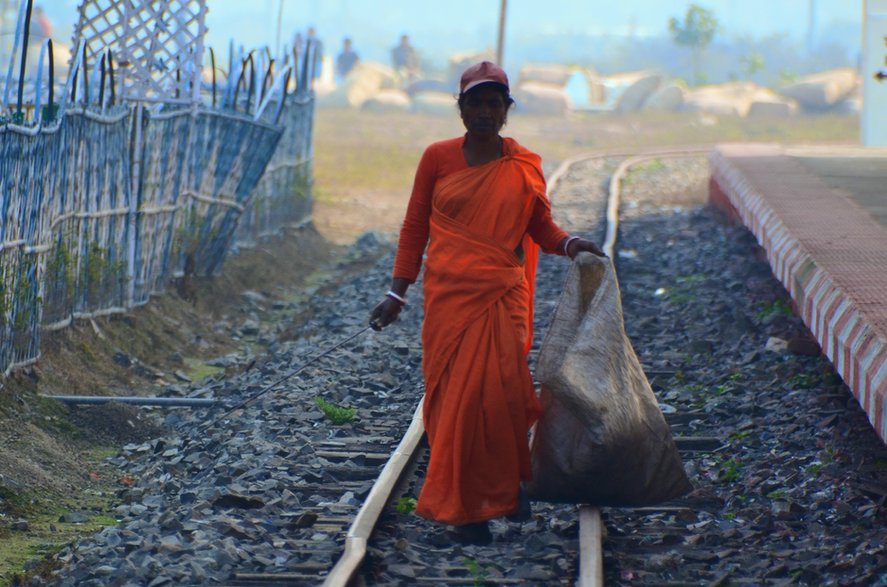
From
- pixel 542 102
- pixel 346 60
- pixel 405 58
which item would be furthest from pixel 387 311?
pixel 405 58

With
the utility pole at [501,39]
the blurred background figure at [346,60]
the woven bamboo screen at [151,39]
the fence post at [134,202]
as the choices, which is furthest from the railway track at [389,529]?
the blurred background figure at [346,60]

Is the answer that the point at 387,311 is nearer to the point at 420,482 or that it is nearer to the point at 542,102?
the point at 420,482

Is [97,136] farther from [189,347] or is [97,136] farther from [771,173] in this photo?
[771,173]

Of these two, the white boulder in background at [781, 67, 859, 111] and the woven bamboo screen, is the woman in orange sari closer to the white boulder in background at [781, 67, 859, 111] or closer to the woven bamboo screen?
the woven bamboo screen

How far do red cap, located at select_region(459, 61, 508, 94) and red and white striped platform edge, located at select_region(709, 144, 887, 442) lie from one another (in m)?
1.88

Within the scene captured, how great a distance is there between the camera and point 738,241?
42.8 ft

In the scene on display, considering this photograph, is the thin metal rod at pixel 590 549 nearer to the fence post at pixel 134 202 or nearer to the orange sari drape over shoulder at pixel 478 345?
the orange sari drape over shoulder at pixel 478 345

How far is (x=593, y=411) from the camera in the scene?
486 centimetres

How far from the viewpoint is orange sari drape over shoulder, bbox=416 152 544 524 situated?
4738mm

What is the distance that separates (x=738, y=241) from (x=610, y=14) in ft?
520

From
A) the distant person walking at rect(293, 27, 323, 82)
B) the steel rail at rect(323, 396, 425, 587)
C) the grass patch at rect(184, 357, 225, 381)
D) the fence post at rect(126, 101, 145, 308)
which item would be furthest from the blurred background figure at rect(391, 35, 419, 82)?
the steel rail at rect(323, 396, 425, 587)

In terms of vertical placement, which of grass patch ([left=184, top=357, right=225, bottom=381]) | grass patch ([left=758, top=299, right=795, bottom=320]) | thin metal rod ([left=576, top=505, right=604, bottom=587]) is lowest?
grass patch ([left=184, top=357, right=225, bottom=381])

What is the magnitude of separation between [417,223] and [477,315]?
453mm

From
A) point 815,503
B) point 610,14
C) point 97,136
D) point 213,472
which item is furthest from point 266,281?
point 610,14
